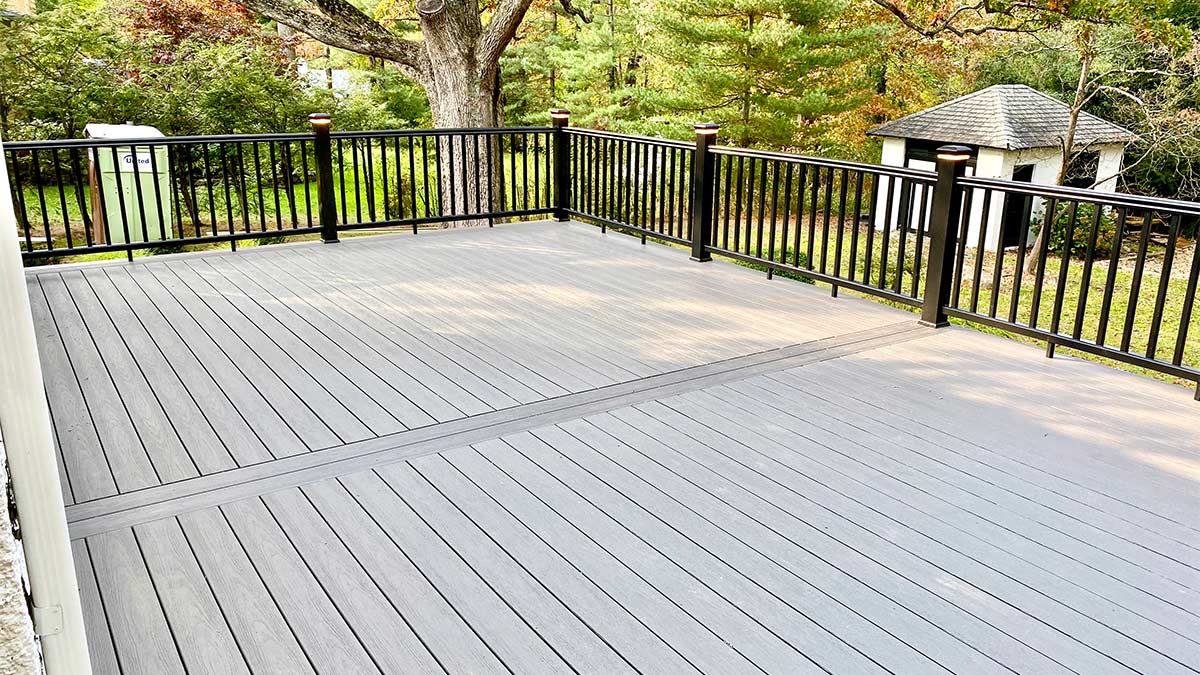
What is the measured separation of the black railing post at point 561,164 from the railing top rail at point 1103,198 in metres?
3.68

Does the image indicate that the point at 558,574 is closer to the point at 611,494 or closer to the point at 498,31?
the point at 611,494

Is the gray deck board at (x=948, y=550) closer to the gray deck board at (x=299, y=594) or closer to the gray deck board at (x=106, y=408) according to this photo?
the gray deck board at (x=299, y=594)

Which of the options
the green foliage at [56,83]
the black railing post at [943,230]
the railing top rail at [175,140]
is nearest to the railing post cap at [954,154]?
the black railing post at [943,230]

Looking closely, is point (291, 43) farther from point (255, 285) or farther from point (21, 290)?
point (21, 290)

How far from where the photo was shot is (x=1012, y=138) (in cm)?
1380

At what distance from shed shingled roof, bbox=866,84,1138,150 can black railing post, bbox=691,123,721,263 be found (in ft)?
33.4

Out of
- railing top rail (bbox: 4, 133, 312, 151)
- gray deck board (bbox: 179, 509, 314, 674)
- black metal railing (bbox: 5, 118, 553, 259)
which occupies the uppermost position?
railing top rail (bbox: 4, 133, 312, 151)

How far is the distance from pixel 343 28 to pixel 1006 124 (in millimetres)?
10692

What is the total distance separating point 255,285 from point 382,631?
3665 mm

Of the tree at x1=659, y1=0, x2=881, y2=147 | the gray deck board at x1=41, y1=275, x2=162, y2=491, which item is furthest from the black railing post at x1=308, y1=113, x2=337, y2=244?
the tree at x1=659, y1=0, x2=881, y2=147

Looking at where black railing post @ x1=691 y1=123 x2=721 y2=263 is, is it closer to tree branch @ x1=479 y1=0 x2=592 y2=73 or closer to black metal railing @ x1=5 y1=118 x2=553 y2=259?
black metal railing @ x1=5 y1=118 x2=553 y2=259

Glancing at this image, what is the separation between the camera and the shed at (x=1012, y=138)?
14.1 meters

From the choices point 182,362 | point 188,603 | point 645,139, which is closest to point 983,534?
point 188,603

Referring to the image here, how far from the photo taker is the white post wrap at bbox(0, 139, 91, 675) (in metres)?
0.84
